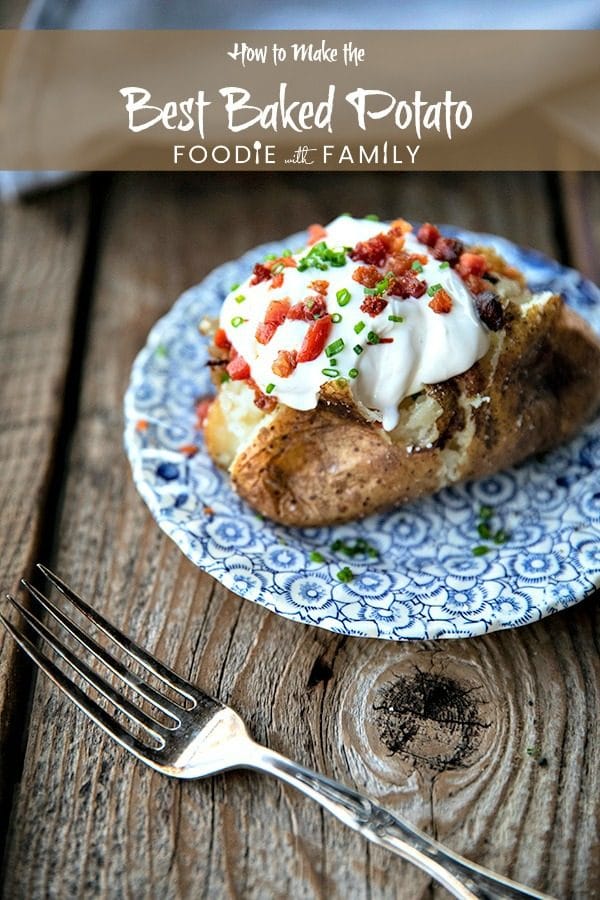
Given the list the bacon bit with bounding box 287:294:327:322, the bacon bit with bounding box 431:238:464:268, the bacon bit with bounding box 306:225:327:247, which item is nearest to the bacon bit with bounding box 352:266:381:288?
the bacon bit with bounding box 287:294:327:322

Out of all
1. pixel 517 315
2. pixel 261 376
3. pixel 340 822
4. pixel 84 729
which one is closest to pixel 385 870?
pixel 340 822

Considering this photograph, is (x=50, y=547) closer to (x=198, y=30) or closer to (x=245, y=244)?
(x=245, y=244)

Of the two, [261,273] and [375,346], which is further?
[261,273]

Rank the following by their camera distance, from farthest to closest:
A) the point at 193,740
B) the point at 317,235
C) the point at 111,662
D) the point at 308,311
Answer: the point at 317,235 → the point at 308,311 → the point at 111,662 → the point at 193,740

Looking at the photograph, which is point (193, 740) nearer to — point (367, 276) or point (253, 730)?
point (253, 730)

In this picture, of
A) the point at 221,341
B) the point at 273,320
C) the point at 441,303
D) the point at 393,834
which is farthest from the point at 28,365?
the point at 393,834

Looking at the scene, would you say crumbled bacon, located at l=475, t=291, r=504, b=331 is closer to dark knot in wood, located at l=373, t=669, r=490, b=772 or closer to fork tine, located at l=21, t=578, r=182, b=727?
dark knot in wood, located at l=373, t=669, r=490, b=772
